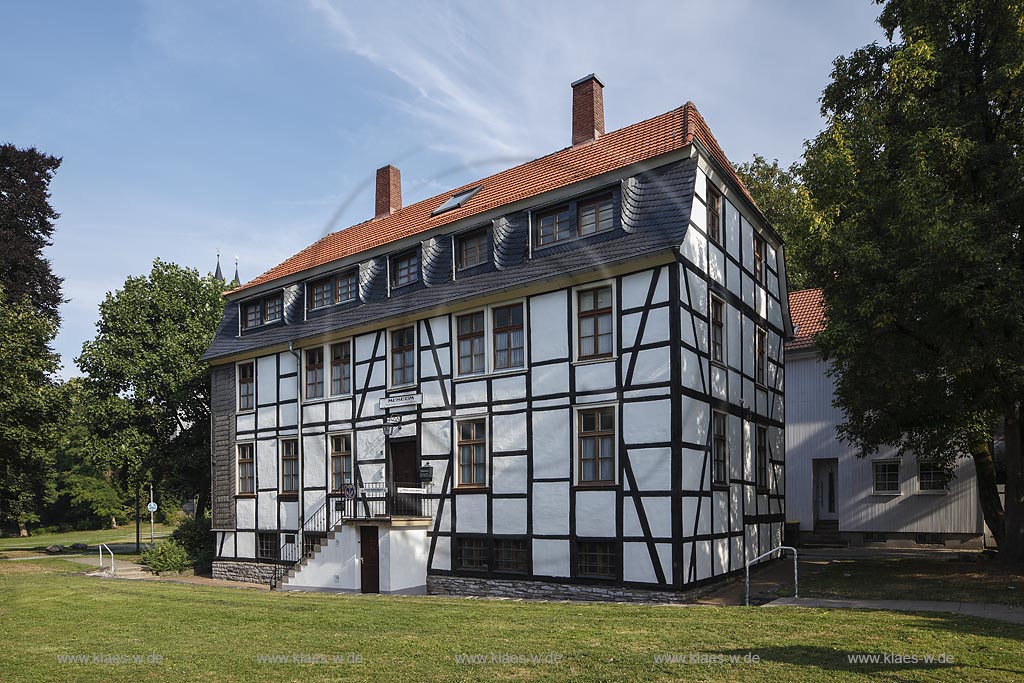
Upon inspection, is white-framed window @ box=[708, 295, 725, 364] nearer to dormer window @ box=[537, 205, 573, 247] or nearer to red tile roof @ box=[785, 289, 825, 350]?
dormer window @ box=[537, 205, 573, 247]

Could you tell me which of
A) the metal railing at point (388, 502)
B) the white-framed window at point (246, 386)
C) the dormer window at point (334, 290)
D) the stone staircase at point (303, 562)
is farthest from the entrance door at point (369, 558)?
the white-framed window at point (246, 386)

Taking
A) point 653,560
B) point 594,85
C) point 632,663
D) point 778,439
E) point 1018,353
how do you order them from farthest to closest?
point 778,439 → point 594,85 → point 653,560 → point 1018,353 → point 632,663

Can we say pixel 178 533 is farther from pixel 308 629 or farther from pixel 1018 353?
pixel 1018 353

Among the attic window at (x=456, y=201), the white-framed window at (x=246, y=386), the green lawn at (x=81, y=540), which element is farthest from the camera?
the green lawn at (x=81, y=540)

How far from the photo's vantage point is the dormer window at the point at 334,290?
79.2ft

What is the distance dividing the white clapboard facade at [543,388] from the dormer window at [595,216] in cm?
5

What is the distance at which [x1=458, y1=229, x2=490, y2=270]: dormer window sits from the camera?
815 inches

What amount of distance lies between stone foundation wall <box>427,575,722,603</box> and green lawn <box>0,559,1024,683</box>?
1.98 metres

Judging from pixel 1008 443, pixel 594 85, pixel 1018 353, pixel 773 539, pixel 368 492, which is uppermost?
Result: pixel 594 85

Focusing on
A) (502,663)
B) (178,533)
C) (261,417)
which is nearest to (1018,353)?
(502,663)

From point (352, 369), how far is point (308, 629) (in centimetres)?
1130

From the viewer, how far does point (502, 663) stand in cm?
961

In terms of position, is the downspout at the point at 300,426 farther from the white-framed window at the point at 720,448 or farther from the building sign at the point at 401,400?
the white-framed window at the point at 720,448

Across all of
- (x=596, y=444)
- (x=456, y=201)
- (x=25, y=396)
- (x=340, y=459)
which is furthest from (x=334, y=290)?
(x=25, y=396)
